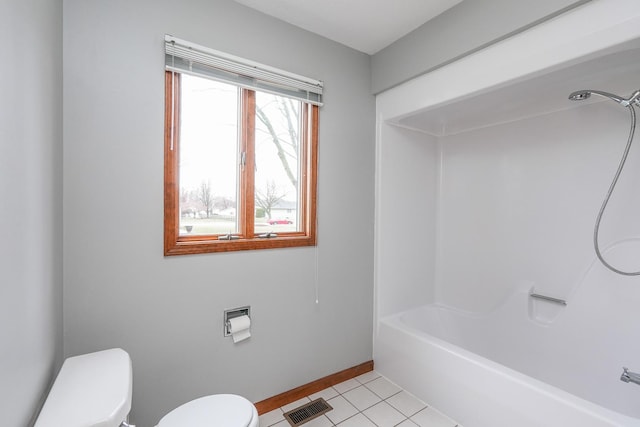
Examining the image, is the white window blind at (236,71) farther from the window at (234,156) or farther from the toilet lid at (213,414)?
the toilet lid at (213,414)

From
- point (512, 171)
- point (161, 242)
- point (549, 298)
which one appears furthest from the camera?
point (512, 171)

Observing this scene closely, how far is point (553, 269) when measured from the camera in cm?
207

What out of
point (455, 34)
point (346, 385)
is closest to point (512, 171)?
point (455, 34)

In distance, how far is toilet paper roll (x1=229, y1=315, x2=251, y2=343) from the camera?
67.9 inches

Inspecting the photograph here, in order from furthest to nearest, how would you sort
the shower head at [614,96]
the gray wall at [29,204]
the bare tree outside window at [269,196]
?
the bare tree outside window at [269,196]
the shower head at [614,96]
the gray wall at [29,204]

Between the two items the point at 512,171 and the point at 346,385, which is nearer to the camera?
the point at 346,385

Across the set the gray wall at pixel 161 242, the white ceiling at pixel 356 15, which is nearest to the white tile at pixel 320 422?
the gray wall at pixel 161 242

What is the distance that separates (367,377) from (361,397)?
263 mm

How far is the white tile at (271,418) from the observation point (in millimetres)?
1791

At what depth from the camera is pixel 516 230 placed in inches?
88.8

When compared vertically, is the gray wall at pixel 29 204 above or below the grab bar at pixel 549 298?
above

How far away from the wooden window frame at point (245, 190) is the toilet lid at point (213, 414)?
74 cm

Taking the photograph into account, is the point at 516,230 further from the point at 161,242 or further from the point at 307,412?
the point at 161,242

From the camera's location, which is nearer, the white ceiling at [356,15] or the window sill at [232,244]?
the window sill at [232,244]
